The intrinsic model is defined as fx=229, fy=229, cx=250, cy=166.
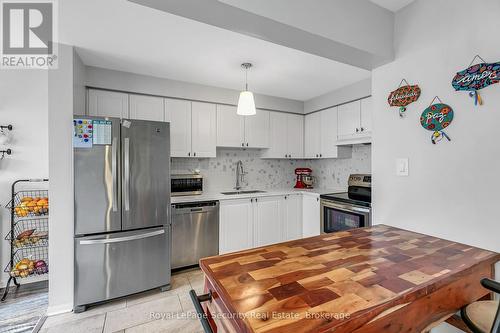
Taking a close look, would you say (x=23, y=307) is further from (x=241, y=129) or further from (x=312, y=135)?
(x=312, y=135)

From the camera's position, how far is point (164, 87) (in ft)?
9.69

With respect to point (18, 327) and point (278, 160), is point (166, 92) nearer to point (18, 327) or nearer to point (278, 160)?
point (278, 160)

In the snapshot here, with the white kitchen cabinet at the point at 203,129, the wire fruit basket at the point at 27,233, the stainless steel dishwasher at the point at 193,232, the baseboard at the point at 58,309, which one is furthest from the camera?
the white kitchen cabinet at the point at 203,129

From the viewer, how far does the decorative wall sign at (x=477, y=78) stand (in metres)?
1.25

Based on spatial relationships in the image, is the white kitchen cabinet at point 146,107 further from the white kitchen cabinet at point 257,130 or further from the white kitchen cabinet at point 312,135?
the white kitchen cabinet at point 312,135

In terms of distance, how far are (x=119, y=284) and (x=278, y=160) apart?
9.60ft

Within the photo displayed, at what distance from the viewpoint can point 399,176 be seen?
5.61 ft

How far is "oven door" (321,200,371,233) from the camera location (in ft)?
8.32

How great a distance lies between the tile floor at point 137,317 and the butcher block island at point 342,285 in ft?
3.93

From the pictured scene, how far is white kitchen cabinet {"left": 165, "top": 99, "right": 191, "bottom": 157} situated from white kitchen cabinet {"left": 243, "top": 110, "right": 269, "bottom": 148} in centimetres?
89

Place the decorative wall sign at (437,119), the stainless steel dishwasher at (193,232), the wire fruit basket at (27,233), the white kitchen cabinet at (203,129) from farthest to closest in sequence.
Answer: the white kitchen cabinet at (203,129) < the stainless steel dishwasher at (193,232) < the wire fruit basket at (27,233) < the decorative wall sign at (437,119)

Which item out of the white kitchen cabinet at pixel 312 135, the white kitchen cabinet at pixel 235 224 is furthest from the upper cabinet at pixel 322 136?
the white kitchen cabinet at pixel 235 224

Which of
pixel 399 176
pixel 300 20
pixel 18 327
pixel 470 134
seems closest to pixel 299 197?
pixel 399 176

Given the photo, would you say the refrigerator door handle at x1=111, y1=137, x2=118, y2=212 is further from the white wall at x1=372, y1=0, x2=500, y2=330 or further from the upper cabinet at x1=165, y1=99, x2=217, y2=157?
the white wall at x1=372, y1=0, x2=500, y2=330
